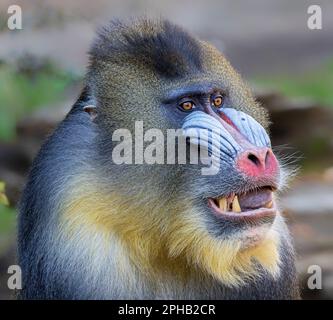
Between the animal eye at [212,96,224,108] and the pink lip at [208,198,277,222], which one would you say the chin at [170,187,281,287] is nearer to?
the pink lip at [208,198,277,222]

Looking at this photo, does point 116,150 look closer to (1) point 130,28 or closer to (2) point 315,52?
(1) point 130,28

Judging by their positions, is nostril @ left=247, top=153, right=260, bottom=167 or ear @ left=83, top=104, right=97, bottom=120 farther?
ear @ left=83, top=104, right=97, bottom=120

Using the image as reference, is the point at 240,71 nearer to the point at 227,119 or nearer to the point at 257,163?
the point at 227,119

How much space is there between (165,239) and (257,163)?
56cm

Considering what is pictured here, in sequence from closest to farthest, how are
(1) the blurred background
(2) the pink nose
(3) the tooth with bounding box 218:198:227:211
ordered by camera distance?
(2) the pink nose
(3) the tooth with bounding box 218:198:227:211
(1) the blurred background

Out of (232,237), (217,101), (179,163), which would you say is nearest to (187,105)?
(217,101)

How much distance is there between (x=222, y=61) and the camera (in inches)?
168

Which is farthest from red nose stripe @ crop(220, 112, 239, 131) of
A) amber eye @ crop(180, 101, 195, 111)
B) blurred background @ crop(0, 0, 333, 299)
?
blurred background @ crop(0, 0, 333, 299)

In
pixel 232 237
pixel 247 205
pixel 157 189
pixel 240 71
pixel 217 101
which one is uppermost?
pixel 240 71

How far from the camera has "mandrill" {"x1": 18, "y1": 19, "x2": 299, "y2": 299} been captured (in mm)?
3814

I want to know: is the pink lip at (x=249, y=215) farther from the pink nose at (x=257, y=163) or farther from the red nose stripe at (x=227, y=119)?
the red nose stripe at (x=227, y=119)

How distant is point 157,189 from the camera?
156 inches
